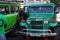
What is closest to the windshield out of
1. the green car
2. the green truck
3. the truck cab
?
the truck cab

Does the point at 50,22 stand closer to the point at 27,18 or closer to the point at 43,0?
the point at 27,18

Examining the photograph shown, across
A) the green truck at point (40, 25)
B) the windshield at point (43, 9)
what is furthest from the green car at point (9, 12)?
the windshield at point (43, 9)

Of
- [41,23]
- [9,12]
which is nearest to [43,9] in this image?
[41,23]

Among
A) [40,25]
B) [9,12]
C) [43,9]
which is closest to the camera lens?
[40,25]

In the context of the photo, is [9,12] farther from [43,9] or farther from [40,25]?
[40,25]

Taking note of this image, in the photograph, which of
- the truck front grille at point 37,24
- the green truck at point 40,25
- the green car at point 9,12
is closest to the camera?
the green truck at point 40,25

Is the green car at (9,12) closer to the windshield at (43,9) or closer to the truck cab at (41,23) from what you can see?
the truck cab at (41,23)

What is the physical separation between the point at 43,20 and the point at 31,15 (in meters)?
1.34

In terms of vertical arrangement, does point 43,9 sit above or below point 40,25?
above

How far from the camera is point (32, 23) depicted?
10.9m

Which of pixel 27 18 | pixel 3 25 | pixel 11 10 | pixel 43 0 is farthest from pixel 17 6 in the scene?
pixel 43 0

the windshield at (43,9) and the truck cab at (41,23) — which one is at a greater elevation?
the windshield at (43,9)

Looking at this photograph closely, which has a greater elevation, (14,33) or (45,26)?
(45,26)

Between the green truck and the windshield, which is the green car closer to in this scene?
the green truck
